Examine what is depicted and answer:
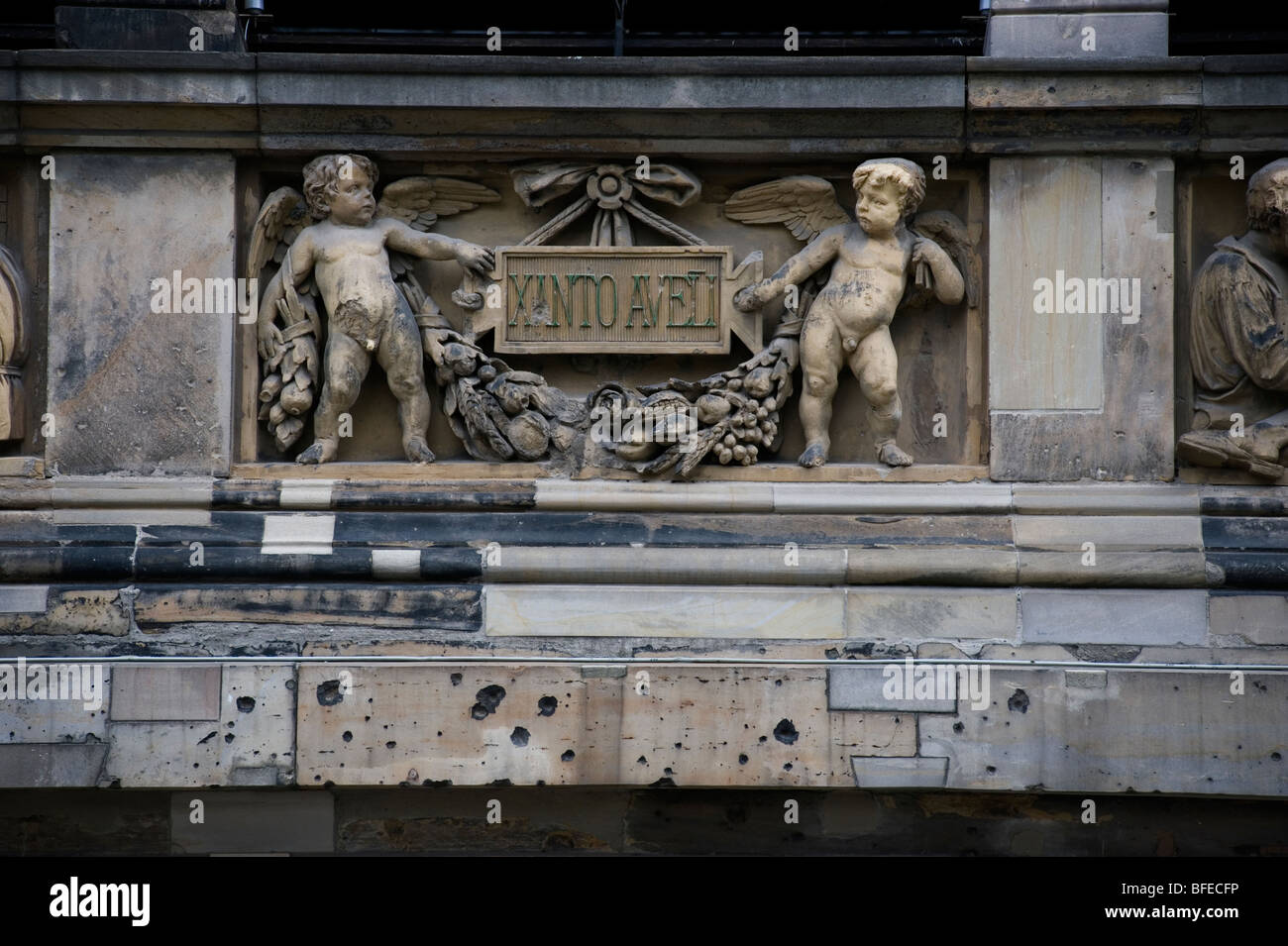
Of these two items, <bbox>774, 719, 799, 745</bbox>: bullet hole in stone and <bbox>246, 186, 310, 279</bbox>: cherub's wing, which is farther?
<bbox>246, 186, 310, 279</bbox>: cherub's wing

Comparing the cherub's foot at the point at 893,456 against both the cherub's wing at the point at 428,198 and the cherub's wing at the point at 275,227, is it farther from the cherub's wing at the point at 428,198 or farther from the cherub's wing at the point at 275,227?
the cherub's wing at the point at 275,227

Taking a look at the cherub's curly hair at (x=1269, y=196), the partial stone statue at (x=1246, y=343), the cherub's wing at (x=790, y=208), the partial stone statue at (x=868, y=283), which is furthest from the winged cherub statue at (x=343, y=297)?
the cherub's curly hair at (x=1269, y=196)

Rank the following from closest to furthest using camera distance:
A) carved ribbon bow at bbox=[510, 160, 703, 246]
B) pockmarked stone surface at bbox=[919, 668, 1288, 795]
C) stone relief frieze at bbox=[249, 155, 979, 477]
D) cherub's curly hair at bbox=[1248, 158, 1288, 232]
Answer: pockmarked stone surface at bbox=[919, 668, 1288, 795] < cherub's curly hair at bbox=[1248, 158, 1288, 232] < stone relief frieze at bbox=[249, 155, 979, 477] < carved ribbon bow at bbox=[510, 160, 703, 246]

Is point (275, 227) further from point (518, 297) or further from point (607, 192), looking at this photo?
point (607, 192)

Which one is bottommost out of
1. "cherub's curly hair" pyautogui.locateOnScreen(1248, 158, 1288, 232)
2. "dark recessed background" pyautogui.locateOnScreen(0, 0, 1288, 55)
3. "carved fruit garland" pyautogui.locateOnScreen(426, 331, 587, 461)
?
"carved fruit garland" pyautogui.locateOnScreen(426, 331, 587, 461)

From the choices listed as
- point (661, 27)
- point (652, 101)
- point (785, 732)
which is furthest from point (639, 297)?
point (661, 27)

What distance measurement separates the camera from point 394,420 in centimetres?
639

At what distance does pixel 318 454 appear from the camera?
627 cm

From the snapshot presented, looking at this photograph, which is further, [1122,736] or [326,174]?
[326,174]

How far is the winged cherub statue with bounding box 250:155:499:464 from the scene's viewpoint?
6230mm

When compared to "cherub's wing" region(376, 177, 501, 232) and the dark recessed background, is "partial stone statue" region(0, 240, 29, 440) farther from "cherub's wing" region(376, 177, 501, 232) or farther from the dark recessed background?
Result: "cherub's wing" region(376, 177, 501, 232)

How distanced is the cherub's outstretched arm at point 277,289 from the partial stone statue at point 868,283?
1.76 m

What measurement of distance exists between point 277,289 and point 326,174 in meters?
0.51

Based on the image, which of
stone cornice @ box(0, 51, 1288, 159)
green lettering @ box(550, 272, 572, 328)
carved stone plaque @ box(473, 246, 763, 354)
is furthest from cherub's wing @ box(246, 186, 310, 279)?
green lettering @ box(550, 272, 572, 328)
